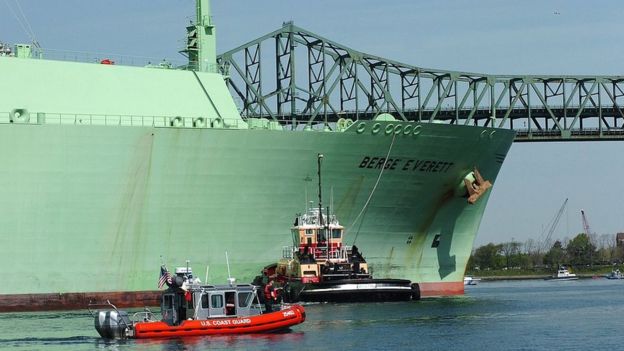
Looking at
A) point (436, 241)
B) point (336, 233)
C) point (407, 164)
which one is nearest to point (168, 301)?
point (336, 233)

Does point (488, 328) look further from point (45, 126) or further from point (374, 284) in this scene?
point (45, 126)

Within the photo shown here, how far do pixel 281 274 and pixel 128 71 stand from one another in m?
12.8

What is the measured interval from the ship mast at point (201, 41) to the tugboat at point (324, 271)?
1133 cm

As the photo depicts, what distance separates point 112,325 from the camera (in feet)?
142

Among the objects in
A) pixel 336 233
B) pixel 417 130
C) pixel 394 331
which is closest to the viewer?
pixel 394 331

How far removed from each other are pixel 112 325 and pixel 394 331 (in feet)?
32.4

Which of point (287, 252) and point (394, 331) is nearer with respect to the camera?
point (394, 331)

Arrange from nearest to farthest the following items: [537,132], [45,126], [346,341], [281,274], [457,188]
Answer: [346,341]
[45,126]
[281,274]
[457,188]
[537,132]

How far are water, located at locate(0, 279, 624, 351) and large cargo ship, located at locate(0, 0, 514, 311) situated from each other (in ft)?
11.2

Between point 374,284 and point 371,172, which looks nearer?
point 374,284

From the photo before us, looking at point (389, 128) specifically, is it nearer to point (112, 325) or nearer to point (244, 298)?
point (244, 298)

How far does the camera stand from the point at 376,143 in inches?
2446

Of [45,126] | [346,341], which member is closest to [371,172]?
[45,126]

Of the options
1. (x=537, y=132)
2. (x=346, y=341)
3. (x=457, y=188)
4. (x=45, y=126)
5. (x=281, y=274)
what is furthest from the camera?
(x=537, y=132)
